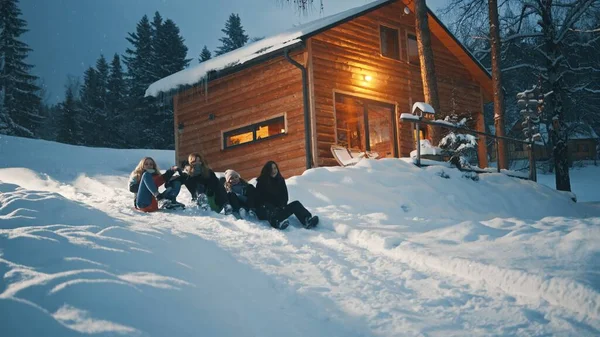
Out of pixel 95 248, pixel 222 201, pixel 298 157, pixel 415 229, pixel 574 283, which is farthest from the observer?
pixel 298 157

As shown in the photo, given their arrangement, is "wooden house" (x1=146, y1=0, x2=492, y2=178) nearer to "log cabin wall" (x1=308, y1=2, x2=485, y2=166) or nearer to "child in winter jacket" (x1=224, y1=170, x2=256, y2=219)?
"log cabin wall" (x1=308, y1=2, x2=485, y2=166)

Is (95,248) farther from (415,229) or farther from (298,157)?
(298,157)

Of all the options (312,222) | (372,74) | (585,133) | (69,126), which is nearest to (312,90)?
(372,74)

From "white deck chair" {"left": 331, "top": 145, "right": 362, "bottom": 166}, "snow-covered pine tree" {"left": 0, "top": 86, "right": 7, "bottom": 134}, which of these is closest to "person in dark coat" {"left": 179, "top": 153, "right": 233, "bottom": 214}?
"white deck chair" {"left": 331, "top": 145, "right": 362, "bottom": 166}

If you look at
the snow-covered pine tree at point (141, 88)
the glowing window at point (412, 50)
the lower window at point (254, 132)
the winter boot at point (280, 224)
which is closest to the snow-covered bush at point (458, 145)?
the lower window at point (254, 132)

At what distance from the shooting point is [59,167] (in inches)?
523

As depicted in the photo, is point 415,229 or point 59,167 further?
point 59,167

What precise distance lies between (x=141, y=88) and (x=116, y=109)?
4.35 m

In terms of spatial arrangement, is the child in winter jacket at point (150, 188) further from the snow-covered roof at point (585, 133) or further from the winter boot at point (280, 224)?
the snow-covered roof at point (585, 133)

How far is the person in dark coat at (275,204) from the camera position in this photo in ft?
19.4

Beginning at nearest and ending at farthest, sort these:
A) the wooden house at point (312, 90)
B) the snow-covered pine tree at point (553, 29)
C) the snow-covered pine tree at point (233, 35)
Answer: the wooden house at point (312, 90), the snow-covered pine tree at point (553, 29), the snow-covered pine tree at point (233, 35)

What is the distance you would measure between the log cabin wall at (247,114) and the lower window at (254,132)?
0.13 meters

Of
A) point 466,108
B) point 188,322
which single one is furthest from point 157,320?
point 466,108

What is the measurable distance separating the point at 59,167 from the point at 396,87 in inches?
431
